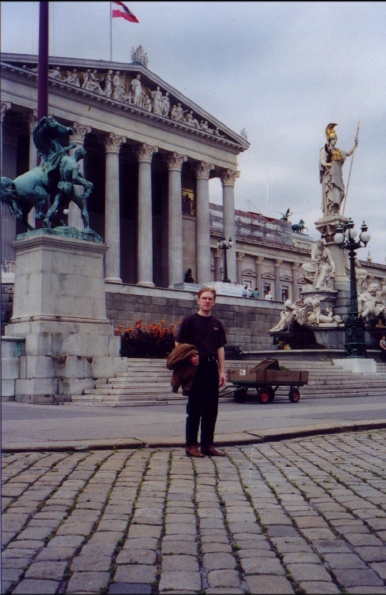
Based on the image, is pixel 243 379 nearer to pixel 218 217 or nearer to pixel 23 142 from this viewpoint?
pixel 23 142

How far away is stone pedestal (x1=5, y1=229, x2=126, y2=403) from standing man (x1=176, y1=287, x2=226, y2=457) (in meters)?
8.40

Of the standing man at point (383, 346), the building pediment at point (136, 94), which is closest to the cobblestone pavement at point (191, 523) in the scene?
the standing man at point (383, 346)

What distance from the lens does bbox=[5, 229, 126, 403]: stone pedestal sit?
15.6 m

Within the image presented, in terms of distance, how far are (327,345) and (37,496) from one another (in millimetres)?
24536

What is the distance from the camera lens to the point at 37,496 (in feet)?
17.3

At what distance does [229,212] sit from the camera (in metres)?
53.8

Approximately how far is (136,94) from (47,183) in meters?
34.2

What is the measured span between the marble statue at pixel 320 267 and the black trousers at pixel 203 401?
2336cm

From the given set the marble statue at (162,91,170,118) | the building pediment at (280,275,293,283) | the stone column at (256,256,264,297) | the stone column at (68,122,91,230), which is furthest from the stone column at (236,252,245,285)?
the stone column at (68,122,91,230)

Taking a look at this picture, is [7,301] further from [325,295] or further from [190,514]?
[190,514]

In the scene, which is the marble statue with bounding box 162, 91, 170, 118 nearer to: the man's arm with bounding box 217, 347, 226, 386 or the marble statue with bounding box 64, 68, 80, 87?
the marble statue with bounding box 64, 68, 80, 87

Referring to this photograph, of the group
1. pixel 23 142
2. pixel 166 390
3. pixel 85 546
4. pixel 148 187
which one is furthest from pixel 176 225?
pixel 85 546

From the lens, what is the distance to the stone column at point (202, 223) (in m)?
51.9

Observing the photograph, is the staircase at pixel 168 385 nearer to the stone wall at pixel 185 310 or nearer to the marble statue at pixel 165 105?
the stone wall at pixel 185 310
